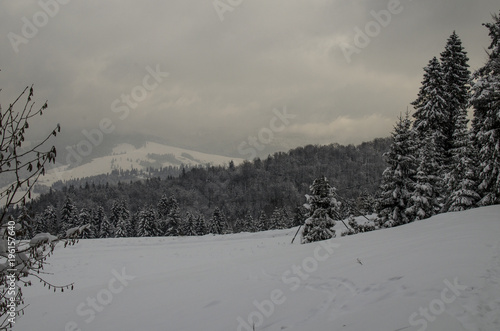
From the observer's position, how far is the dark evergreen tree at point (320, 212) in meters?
16.5

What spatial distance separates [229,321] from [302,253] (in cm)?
532

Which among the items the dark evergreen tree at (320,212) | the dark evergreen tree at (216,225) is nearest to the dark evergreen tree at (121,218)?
the dark evergreen tree at (216,225)

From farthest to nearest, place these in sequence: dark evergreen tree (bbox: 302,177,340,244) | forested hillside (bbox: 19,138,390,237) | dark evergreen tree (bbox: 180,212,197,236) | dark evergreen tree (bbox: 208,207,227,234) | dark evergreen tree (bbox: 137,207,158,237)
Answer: forested hillside (bbox: 19,138,390,237) < dark evergreen tree (bbox: 208,207,227,234) < dark evergreen tree (bbox: 180,212,197,236) < dark evergreen tree (bbox: 137,207,158,237) < dark evergreen tree (bbox: 302,177,340,244)

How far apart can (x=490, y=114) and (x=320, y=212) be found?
9327mm

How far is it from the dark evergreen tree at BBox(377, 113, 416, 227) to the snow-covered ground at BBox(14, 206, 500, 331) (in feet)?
21.6

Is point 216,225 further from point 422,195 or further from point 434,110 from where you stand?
point 422,195

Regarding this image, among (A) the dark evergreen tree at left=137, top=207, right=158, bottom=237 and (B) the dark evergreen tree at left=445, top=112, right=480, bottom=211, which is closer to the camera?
(B) the dark evergreen tree at left=445, top=112, right=480, bottom=211

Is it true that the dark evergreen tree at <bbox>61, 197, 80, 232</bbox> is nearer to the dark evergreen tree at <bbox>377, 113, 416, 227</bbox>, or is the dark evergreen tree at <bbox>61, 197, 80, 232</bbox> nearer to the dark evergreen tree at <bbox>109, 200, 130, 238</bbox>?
the dark evergreen tree at <bbox>109, 200, 130, 238</bbox>

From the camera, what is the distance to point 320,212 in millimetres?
16812

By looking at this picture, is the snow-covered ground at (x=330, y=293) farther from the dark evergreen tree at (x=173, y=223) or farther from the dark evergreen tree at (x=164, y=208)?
the dark evergreen tree at (x=164, y=208)

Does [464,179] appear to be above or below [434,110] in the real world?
below

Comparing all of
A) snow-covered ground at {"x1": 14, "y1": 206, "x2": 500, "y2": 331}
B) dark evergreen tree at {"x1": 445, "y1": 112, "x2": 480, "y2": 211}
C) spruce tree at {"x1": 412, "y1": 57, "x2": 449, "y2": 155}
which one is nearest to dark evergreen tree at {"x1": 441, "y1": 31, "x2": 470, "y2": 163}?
spruce tree at {"x1": 412, "y1": 57, "x2": 449, "y2": 155}

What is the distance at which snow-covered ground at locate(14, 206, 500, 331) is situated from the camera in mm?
4457

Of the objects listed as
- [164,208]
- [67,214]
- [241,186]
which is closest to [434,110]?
[164,208]
